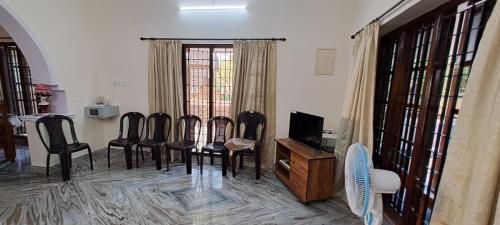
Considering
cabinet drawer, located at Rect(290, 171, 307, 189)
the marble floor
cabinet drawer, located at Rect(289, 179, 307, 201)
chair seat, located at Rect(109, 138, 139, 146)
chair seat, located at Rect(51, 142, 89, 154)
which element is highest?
chair seat, located at Rect(109, 138, 139, 146)

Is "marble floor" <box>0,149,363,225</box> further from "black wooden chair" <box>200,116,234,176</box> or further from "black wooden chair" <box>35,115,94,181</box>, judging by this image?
"black wooden chair" <box>200,116,234,176</box>

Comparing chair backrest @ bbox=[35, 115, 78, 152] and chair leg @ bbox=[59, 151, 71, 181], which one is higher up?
chair backrest @ bbox=[35, 115, 78, 152]

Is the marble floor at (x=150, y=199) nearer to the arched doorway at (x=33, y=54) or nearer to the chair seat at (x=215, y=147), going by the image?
the chair seat at (x=215, y=147)

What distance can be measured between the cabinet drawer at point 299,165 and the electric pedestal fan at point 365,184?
39.4 inches

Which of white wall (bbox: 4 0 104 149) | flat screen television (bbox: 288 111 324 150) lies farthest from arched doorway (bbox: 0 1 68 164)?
flat screen television (bbox: 288 111 324 150)

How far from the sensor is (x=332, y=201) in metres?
2.59

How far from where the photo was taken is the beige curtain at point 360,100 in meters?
2.24

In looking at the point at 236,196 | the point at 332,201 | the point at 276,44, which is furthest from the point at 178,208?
the point at 276,44

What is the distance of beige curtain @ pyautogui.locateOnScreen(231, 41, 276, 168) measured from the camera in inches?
135

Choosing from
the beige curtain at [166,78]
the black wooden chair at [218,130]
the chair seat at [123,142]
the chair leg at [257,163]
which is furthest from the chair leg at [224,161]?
the chair seat at [123,142]

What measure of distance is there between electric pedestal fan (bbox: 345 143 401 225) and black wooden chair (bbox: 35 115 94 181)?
3.56 meters

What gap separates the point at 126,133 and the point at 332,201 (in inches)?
151

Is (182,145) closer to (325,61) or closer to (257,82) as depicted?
(257,82)

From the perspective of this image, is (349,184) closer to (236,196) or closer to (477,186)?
(477,186)
